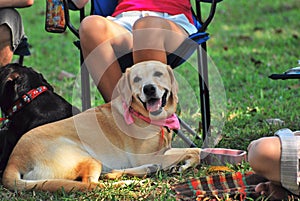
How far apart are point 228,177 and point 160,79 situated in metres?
0.67

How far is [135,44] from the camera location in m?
3.42

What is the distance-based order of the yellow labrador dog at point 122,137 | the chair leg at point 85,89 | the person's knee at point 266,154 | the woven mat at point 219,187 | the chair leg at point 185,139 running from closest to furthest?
the person's knee at point 266,154, the woven mat at point 219,187, the yellow labrador dog at point 122,137, the chair leg at point 185,139, the chair leg at point 85,89

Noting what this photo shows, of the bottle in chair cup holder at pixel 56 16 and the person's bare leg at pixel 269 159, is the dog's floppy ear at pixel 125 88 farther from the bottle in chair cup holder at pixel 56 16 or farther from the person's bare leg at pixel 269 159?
the person's bare leg at pixel 269 159

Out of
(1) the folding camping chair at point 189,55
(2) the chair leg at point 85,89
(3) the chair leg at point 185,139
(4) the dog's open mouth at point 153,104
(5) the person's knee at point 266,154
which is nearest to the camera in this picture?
(5) the person's knee at point 266,154

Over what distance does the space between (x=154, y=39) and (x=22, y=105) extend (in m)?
0.87

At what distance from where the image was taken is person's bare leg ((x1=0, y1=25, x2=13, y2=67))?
13.1 ft

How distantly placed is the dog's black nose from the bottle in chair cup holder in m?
0.90

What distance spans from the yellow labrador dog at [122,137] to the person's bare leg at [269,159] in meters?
0.73

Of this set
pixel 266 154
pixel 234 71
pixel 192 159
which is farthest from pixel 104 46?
pixel 234 71

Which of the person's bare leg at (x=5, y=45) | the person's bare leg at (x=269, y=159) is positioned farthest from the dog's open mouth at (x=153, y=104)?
the person's bare leg at (x=5, y=45)

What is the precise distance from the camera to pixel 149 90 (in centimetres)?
312

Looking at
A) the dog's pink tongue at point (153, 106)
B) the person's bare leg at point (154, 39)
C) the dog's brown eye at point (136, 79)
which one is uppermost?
the person's bare leg at point (154, 39)

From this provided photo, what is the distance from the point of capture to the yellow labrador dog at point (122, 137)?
307 centimetres

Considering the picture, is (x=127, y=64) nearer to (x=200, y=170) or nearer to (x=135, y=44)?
(x=135, y=44)
